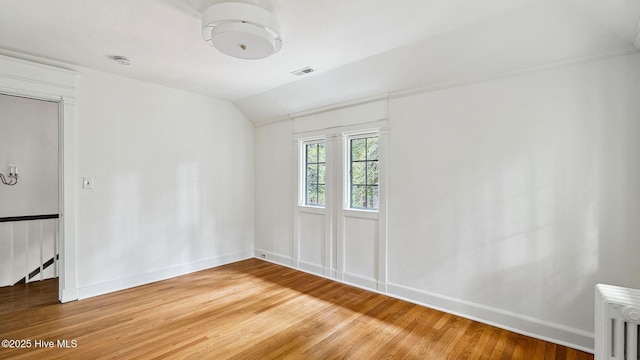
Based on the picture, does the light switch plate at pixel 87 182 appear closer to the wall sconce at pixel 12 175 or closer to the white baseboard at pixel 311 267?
the wall sconce at pixel 12 175

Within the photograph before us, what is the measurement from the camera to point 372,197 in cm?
351

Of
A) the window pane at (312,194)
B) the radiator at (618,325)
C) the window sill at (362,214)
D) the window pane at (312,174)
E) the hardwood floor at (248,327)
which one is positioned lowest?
the hardwood floor at (248,327)

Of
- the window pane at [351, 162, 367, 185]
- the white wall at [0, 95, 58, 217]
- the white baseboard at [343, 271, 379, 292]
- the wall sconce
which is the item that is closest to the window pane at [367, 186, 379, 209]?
the window pane at [351, 162, 367, 185]

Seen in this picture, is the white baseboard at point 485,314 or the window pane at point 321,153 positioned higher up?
the window pane at point 321,153

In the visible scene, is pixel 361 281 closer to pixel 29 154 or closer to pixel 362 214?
pixel 362 214

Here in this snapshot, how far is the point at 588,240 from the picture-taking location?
2191 mm

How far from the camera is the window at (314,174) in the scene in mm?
4086

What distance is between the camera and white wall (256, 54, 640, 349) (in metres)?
2.11

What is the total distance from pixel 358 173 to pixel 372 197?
36 centimetres

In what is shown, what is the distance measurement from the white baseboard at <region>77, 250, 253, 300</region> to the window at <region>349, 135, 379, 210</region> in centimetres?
220

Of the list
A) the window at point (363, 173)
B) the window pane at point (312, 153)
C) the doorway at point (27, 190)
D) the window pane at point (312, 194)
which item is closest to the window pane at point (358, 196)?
the window at point (363, 173)

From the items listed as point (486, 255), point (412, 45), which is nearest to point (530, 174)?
point (486, 255)

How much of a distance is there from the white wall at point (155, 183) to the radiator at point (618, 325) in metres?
4.22

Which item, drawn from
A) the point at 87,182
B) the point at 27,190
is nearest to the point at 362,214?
the point at 87,182
